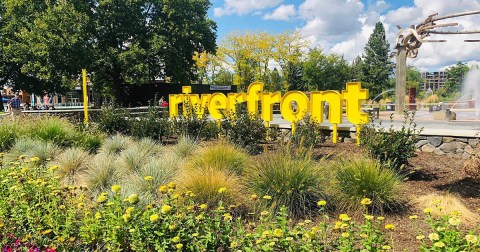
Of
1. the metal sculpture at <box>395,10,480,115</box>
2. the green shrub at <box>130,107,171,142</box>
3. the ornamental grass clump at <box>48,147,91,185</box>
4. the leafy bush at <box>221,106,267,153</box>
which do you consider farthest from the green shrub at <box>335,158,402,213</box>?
the metal sculpture at <box>395,10,480,115</box>

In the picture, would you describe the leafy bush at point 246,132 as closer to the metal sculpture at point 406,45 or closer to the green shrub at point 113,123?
the green shrub at point 113,123

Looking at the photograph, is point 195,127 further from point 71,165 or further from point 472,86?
point 472,86

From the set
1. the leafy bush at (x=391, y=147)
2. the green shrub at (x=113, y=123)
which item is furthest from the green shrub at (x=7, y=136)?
the leafy bush at (x=391, y=147)

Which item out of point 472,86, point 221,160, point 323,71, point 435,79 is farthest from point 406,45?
point 435,79

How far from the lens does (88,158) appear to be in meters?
7.52

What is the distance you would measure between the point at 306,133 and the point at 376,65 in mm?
52696

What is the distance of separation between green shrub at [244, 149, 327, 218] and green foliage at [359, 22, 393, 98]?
172 ft

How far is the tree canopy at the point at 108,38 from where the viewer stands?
22.2 metres

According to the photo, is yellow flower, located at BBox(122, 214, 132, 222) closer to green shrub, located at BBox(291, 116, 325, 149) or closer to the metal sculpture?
green shrub, located at BBox(291, 116, 325, 149)

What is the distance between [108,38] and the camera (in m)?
24.7

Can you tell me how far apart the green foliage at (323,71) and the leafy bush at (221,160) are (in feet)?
134

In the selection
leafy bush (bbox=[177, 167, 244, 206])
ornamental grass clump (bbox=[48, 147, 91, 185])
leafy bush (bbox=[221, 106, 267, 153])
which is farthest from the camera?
leafy bush (bbox=[221, 106, 267, 153])

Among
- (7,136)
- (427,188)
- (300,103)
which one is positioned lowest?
(427,188)

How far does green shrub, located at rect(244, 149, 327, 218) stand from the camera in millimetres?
4773
